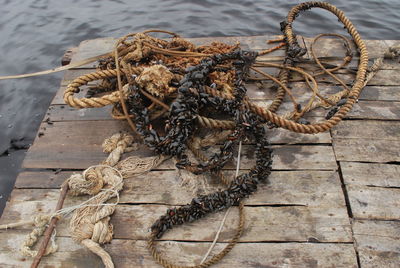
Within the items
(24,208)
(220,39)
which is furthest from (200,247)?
(220,39)

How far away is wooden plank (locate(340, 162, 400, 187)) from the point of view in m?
2.31

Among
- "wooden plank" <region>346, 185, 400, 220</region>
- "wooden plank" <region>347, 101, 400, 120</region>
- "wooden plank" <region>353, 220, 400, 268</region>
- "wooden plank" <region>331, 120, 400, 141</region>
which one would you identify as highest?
"wooden plank" <region>347, 101, 400, 120</region>

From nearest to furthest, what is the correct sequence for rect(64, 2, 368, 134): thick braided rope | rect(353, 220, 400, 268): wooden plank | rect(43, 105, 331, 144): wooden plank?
rect(353, 220, 400, 268): wooden plank → rect(64, 2, 368, 134): thick braided rope → rect(43, 105, 331, 144): wooden plank

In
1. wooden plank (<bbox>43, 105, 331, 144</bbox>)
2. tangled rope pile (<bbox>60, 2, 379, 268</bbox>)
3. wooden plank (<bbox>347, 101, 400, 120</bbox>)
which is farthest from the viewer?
wooden plank (<bbox>347, 101, 400, 120</bbox>)

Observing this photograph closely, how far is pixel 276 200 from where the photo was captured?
7.29 feet

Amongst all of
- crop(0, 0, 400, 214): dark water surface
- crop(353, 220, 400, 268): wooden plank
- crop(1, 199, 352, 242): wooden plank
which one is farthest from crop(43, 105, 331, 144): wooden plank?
crop(0, 0, 400, 214): dark water surface

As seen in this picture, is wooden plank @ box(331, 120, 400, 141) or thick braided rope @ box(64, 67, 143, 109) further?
wooden plank @ box(331, 120, 400, 141)

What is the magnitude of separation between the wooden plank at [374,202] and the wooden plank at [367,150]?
0.27 metres

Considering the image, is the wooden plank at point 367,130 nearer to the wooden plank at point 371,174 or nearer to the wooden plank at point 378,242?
the wooden plank at point 371,174

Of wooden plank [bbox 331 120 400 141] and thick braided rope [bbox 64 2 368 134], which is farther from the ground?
thick braided rope [bbox 64 2 368 134]

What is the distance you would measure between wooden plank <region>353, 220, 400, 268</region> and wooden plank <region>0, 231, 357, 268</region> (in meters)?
0.08

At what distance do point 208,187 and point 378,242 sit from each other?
3.48 feet

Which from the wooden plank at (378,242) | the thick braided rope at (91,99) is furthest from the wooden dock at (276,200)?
the thick braided rope at (91,99)

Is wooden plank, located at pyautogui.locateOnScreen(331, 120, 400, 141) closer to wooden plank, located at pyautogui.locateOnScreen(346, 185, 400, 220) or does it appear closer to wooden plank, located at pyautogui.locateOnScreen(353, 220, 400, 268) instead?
wooden plank, located at pyautogui.locateOnScreen(346, 185, 400, 220)
